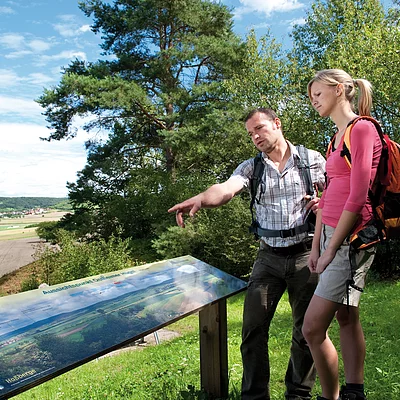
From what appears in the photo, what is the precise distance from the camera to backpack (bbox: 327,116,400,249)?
2012 millimetres

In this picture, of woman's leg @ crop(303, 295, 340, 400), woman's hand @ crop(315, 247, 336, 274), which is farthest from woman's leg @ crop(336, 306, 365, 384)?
woman's hand @ crop(315, 247, 336, 274)

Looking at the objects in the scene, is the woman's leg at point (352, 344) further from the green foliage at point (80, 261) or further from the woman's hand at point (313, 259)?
the green foliage at point (80, 261)

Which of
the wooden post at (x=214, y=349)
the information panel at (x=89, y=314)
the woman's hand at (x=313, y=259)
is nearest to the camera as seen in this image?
the information panel at (x=89, y=314)

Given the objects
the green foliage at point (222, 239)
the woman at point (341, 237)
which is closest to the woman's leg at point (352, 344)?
the woman at point (341, 237)

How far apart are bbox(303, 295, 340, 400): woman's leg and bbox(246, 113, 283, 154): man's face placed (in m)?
0.97

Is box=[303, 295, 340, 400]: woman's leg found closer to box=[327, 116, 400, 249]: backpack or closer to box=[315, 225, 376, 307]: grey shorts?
box=[315, 225, 376, 307]: grey shorts

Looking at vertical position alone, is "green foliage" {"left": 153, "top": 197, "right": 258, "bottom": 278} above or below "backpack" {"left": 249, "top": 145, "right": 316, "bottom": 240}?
below

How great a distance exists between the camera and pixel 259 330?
2492mm

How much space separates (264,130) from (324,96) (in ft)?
1.55

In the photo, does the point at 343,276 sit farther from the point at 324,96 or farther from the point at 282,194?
the point at 324,96

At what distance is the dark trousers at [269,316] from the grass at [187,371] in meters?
0.56

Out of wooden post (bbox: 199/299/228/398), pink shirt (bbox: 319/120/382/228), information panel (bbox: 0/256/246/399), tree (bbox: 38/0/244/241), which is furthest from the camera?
tree (bbox: 38/0/244/241)

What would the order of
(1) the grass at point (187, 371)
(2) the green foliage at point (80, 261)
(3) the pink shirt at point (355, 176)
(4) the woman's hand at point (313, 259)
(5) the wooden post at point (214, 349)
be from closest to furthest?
1. (3) the pink shirt at point (355, 176)
2. (4) the woman's hand at point (313, 259)
3. (5) the wooden post at point (214, 349)
4. (1) the grass at point (187, 371)
5. (2) the green foliage at point (80, 261)

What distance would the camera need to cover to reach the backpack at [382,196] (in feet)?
6.60
